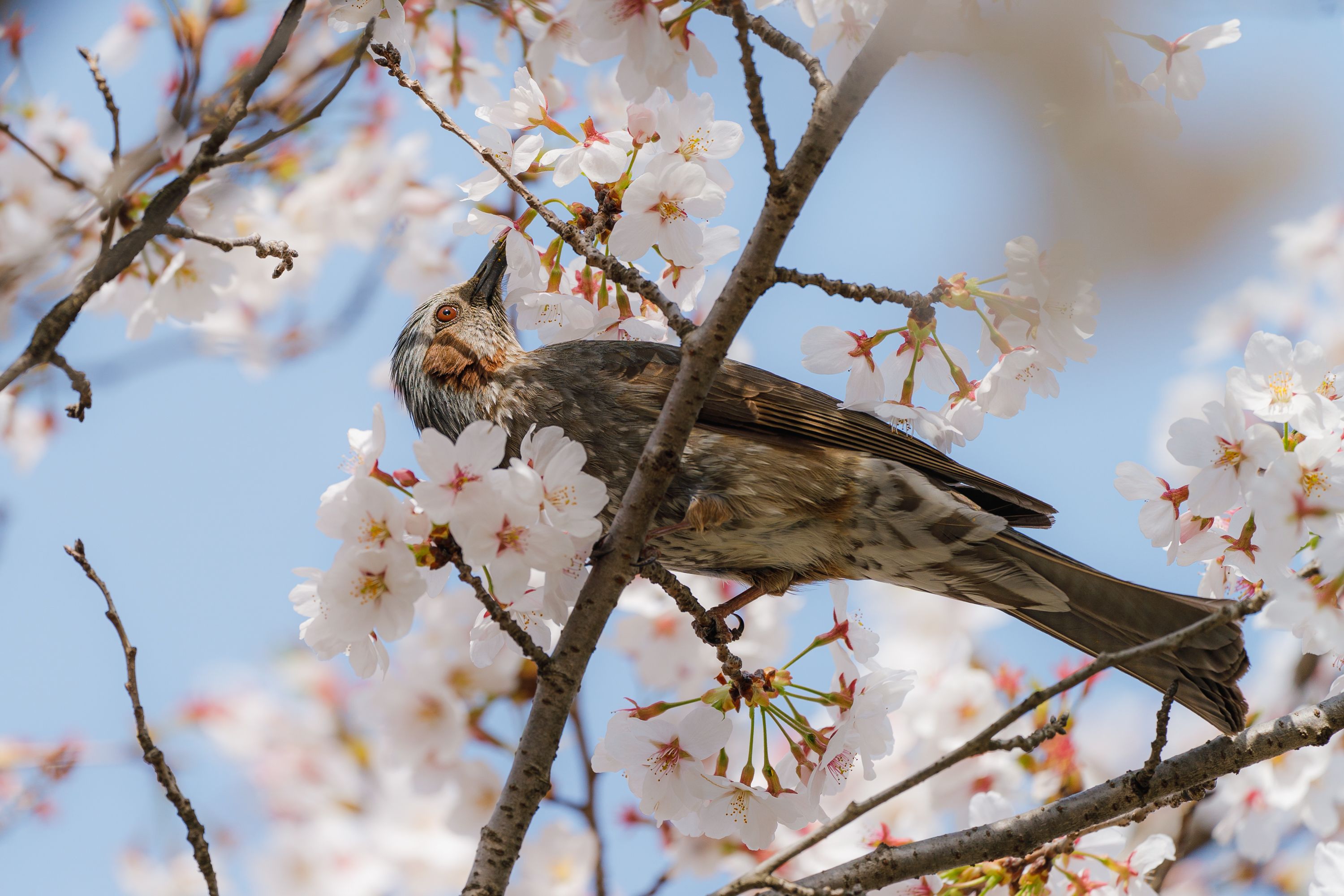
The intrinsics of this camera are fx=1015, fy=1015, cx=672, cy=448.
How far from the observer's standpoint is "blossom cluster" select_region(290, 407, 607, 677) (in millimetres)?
1857

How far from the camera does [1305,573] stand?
1.81 m

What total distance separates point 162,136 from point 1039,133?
212 centimetres

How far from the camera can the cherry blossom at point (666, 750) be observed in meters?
2.31

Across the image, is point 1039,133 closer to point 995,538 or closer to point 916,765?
point 995,538

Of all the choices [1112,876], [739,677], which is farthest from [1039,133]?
[1112,876]

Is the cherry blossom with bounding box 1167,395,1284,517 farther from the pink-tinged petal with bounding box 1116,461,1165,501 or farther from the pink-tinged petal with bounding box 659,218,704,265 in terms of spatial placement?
the pink-tinged petal with bounding box 659,218,704,265

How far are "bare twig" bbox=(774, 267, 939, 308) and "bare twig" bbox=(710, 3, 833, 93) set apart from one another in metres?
0.38

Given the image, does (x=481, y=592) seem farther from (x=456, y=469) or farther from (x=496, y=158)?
(x=496, y=158)

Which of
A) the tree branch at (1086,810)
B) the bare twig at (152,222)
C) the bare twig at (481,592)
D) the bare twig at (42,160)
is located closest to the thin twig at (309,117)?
the bare twig at (152,222)

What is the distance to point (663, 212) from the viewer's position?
97.1 inches

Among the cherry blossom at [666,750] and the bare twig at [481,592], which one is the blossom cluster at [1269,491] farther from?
the bare twig at [481,592]

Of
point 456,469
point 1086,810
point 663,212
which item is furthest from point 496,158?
point 1086,810

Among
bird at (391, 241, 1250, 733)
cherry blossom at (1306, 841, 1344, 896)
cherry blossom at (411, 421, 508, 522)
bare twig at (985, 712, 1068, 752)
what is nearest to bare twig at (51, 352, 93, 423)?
cherry blossom at (411, 421, 508, 522)

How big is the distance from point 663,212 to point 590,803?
75.8 inches
